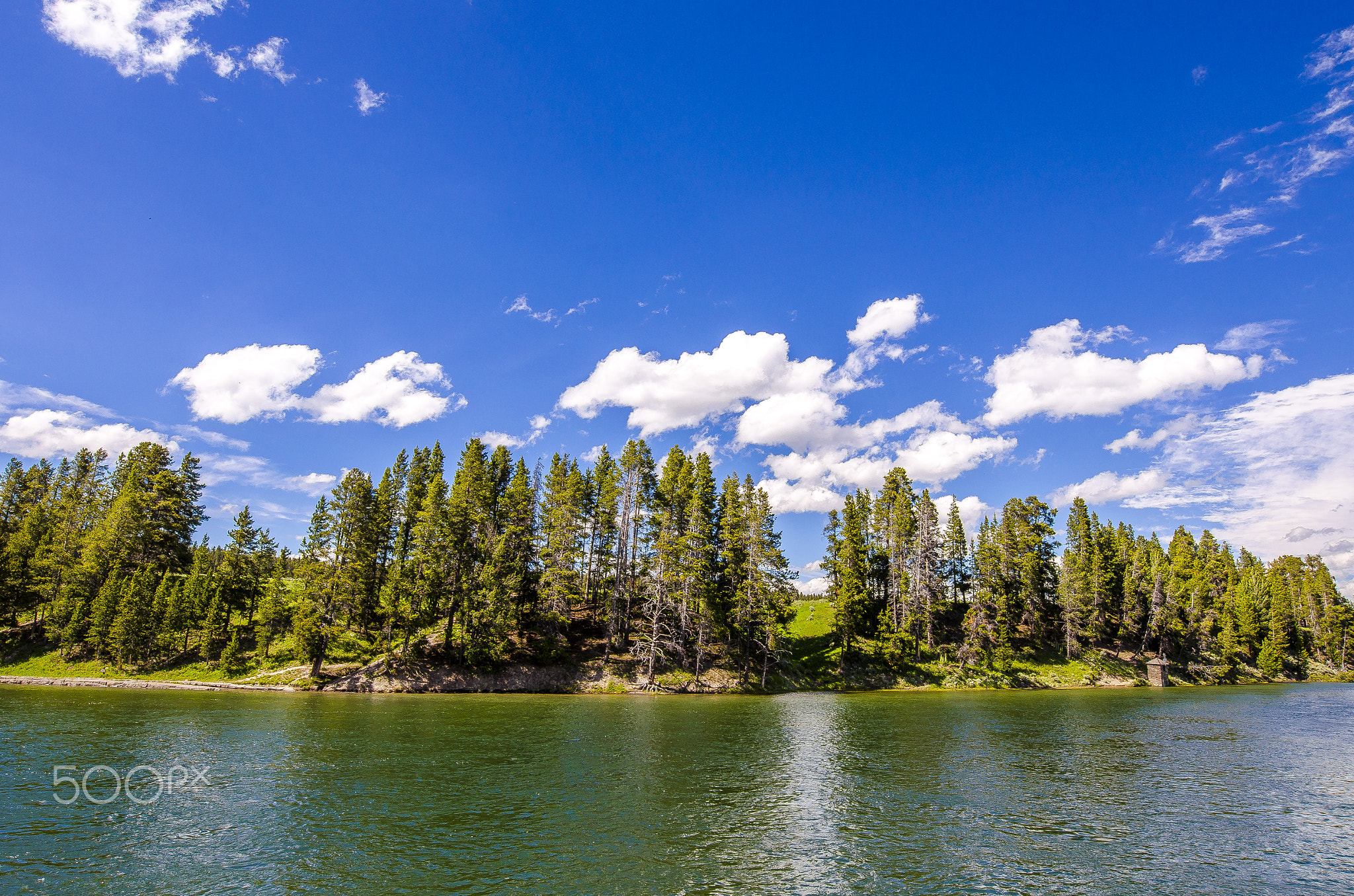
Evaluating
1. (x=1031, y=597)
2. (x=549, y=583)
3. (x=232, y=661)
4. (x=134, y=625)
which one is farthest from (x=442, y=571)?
(x=1031, y=597)

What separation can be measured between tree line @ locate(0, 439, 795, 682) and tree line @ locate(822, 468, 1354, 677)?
1878cm

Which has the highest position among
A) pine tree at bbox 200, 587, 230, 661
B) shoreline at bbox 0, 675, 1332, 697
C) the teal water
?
pine tree at bbox 200, 587, 230, 661

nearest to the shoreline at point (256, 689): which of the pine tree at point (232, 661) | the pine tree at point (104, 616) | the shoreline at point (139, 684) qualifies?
the shoreline at point (139, 684)

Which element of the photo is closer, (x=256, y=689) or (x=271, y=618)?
(x=256, y=689)

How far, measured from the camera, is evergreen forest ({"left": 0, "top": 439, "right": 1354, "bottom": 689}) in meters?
72.2

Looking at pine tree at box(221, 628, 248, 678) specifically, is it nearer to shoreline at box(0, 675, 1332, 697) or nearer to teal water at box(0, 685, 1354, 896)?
shoreline at box(0, 675, 1332, 697)

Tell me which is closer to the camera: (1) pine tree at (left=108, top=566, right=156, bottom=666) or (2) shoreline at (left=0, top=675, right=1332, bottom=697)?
(2) shoreline at (left=0, top=675, right=1332, bottom=697)

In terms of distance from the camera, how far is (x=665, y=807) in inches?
950

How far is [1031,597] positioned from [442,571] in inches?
3482

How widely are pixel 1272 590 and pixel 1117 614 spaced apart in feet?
159

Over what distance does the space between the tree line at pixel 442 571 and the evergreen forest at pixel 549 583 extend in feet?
0.95

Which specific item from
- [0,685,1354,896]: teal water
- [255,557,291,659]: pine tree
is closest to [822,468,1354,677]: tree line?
[0,685,1354,896]: teal water

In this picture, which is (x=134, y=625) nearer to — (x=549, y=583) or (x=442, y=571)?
(x=442, y=571)

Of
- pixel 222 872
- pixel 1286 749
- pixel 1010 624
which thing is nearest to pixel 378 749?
pixel 222 872
